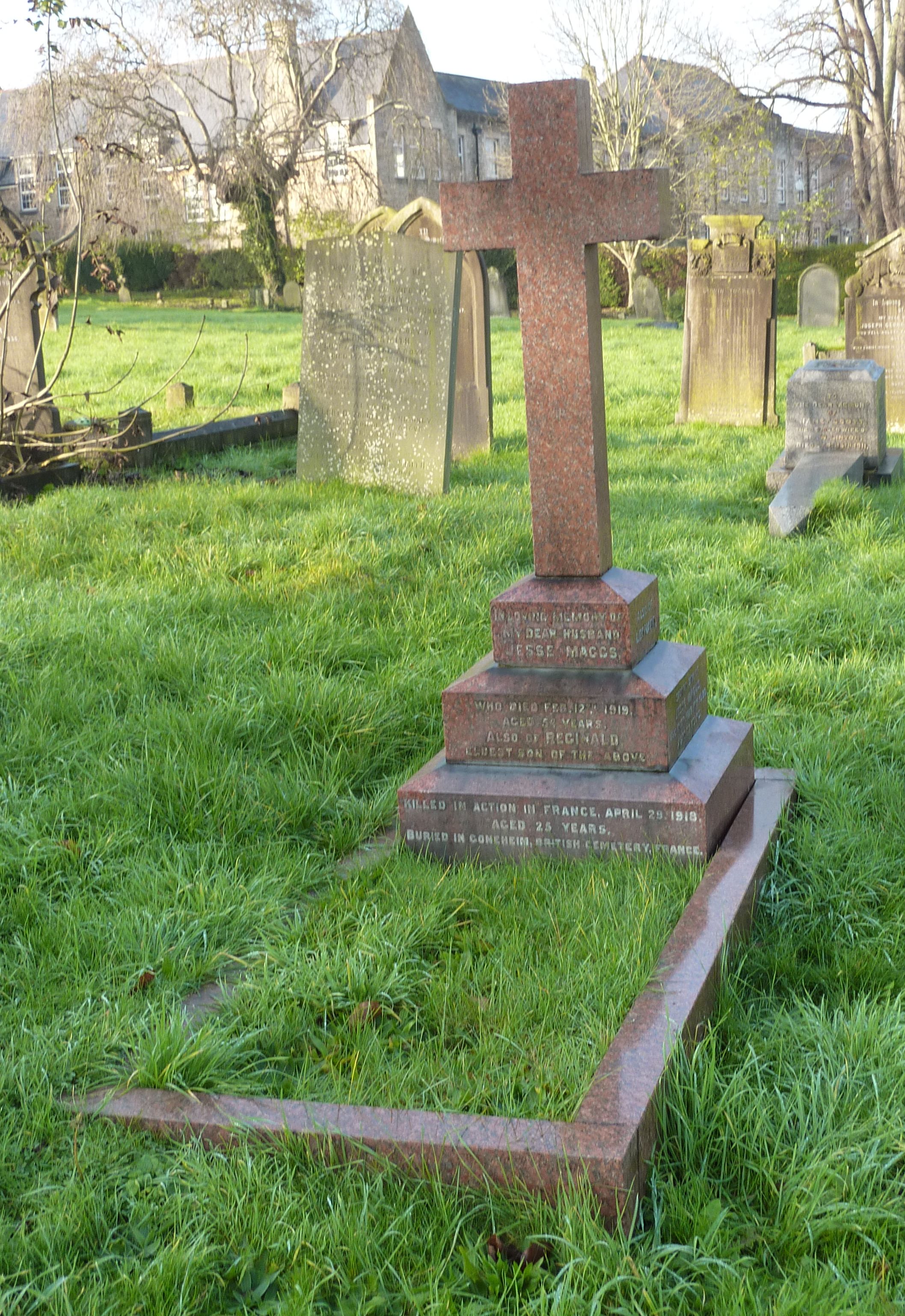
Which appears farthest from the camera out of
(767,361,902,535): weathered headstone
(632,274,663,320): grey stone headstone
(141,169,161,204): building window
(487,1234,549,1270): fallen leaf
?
(141,169,161,204): building window

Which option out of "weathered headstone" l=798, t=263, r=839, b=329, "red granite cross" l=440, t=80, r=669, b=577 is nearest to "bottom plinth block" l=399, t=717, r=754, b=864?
"red granite cross" l=440, t=80, r=669, b=577

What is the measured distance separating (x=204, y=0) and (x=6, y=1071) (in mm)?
32989

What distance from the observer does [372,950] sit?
9.22ft

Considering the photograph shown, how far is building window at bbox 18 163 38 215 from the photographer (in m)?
50.7

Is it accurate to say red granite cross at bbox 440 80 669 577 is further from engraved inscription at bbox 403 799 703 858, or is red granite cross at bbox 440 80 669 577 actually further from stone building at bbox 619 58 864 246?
stone building at bbox 619 58 864 246

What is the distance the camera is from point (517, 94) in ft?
10.6

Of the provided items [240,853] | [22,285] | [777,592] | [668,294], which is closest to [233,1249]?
[240,853]

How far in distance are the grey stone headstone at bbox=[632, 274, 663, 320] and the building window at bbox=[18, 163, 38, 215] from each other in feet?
101

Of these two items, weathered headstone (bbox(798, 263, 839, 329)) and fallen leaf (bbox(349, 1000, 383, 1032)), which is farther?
weathered headstone (bbox(798, 263, 839, 329))

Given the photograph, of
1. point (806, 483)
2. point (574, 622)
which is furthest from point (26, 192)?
point (574, 622)

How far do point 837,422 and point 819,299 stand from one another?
60.4ft

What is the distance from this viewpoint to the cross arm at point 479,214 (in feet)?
11.0

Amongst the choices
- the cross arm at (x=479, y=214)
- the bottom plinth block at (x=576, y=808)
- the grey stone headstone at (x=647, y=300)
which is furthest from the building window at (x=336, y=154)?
the bottom plinth block at (x=576, y=808)

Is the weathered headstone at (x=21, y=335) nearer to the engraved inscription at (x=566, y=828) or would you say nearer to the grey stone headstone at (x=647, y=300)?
the engraved inscription at (x=566, y=828)
